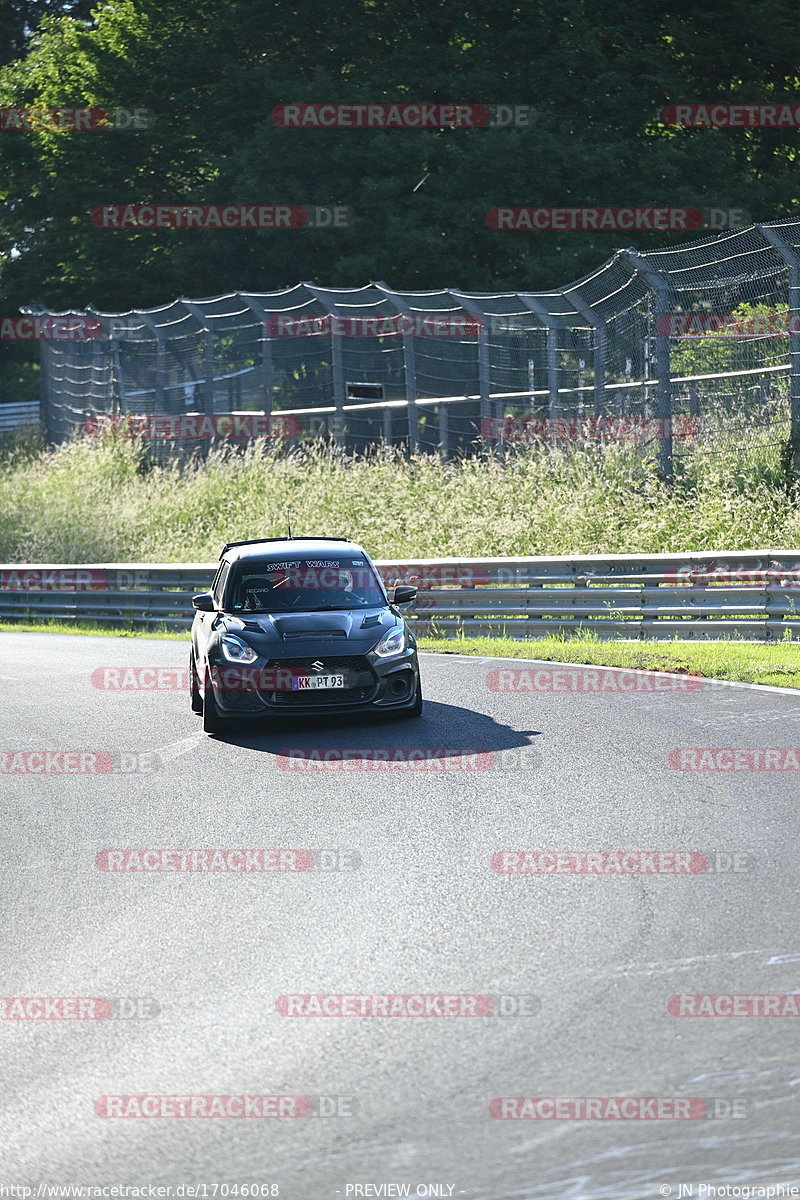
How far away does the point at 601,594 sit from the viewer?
18.8 metres

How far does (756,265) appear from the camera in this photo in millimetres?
20922

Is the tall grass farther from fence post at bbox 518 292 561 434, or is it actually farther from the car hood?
the car hood

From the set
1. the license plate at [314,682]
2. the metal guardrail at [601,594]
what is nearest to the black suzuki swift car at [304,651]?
the license plate at [314,682]

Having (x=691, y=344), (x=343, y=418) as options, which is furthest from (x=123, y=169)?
(x=691, y=344)

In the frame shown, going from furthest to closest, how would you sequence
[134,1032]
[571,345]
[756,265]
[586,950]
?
[571,345]
[756,265]
[586,950]
[134,1032]

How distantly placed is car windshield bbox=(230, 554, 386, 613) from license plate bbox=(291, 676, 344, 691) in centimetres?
106

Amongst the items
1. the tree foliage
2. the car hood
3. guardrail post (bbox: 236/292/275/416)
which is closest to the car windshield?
the car hood

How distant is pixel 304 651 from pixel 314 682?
0.25 meters

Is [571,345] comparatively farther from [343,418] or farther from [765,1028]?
[765,1028]

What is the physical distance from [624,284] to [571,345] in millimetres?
2240

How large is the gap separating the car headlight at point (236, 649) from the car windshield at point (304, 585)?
0.68 meters

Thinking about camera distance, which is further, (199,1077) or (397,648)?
(397,648)

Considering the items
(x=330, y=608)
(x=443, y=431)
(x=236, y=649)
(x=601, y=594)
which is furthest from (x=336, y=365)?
(x=236, y=649)

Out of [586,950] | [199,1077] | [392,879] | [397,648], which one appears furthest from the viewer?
[397,648]
